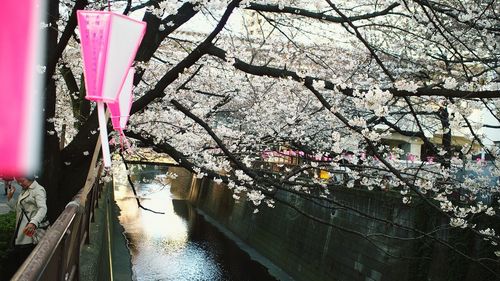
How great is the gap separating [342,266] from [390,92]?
11893mm

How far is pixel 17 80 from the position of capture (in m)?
1.14

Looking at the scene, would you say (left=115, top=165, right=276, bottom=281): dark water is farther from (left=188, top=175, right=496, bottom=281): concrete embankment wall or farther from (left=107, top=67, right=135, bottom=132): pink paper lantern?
(left=107, top=67, right=135, bottom=132): pink paper lantern

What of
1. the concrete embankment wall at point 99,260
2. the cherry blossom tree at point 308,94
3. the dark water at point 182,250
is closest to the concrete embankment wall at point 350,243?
the cherry blossom tree at point 308,94

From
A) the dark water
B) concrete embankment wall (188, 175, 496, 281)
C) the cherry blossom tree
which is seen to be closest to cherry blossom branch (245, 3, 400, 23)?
the cherry blossom tree

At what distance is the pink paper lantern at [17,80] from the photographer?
3.65 ft

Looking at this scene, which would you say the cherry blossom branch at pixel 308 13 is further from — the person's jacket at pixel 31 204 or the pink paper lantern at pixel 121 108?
the person's jacket at pixel 31 204

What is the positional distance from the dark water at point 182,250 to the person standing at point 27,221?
23.8 feet

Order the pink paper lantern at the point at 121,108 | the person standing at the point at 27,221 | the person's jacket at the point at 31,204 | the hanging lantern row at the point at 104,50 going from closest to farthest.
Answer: the hanging lantern row at the point at 104,50 → the pink paper lantern at the point at 121,108 → the person standing at the point at 27,221 → the person's jacket at the point at 31,204

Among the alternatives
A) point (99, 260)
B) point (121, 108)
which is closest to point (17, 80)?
point (121, 108)

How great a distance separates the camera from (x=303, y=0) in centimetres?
904

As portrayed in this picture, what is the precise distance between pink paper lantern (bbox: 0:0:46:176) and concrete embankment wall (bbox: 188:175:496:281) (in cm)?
666

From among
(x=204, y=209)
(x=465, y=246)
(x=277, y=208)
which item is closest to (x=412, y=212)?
(x=465, y=246)

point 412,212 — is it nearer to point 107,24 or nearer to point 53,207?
point 53,207

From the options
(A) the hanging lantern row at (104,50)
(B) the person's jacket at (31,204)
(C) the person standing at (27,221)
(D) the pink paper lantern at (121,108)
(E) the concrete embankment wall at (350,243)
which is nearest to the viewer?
(A) the hanging lantern row at (104,50)
